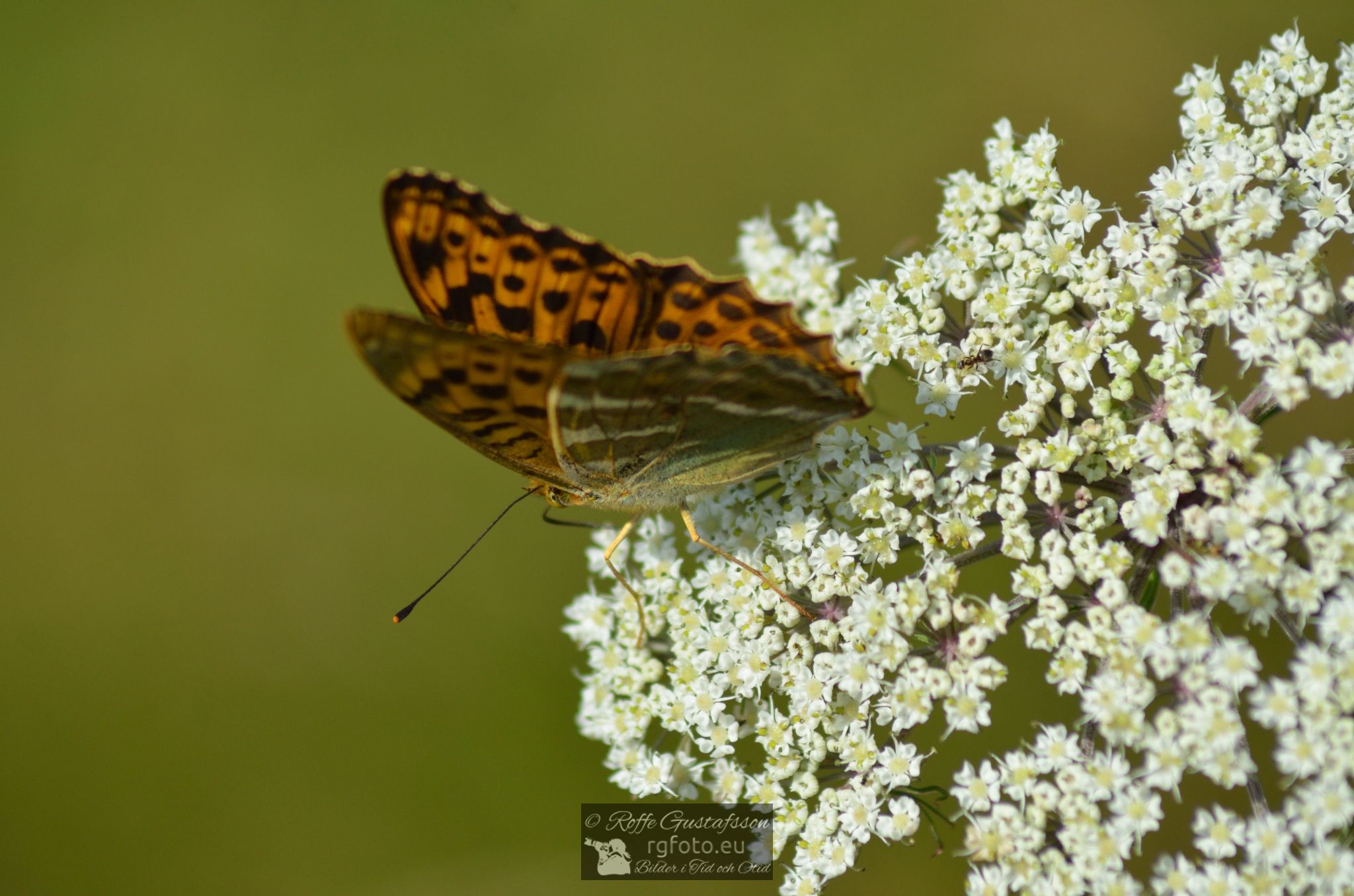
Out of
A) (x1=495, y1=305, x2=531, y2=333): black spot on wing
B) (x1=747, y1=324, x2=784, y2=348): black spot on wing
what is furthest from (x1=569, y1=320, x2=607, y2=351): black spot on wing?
(x1=747, y1=324, x2=784, y2=348): black spot on wing

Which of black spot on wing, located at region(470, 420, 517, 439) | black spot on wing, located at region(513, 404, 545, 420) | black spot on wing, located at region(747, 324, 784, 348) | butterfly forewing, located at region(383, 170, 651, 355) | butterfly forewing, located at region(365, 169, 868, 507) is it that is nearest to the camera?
butterfly forewing, located at region(365, 169, 868, 507)

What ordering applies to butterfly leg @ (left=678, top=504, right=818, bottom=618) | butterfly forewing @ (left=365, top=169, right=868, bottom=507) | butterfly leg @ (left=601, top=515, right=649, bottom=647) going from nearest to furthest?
butterfly forewing @ (left=365, top=169, right=868, bottom=507) < butterfly leg @ (left=678, top=504, right=818, bottom=618) < butterfly leg @ (left=601, top=515, right=649, bottom=647)

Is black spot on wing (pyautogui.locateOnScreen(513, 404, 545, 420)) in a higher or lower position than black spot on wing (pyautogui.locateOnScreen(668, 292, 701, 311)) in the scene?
lower

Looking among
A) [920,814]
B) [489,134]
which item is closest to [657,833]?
[920,814]

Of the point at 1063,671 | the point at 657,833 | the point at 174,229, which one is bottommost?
the point at 657,833

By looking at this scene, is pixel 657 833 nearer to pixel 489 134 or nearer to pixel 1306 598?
pixel 1306 598

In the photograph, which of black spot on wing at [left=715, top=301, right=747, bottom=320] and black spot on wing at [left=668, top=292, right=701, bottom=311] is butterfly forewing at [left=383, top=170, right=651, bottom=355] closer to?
black spot on wing at [left=668, top=292, right=701, bottom=311]

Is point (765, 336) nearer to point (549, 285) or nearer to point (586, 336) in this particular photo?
point (586, 336)

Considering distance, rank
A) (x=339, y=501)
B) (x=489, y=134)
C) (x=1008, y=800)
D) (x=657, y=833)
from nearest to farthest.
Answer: (x=1008, y=800)
(x=657, y=833)
(x=339, y=501)
(x=489, y=134)
